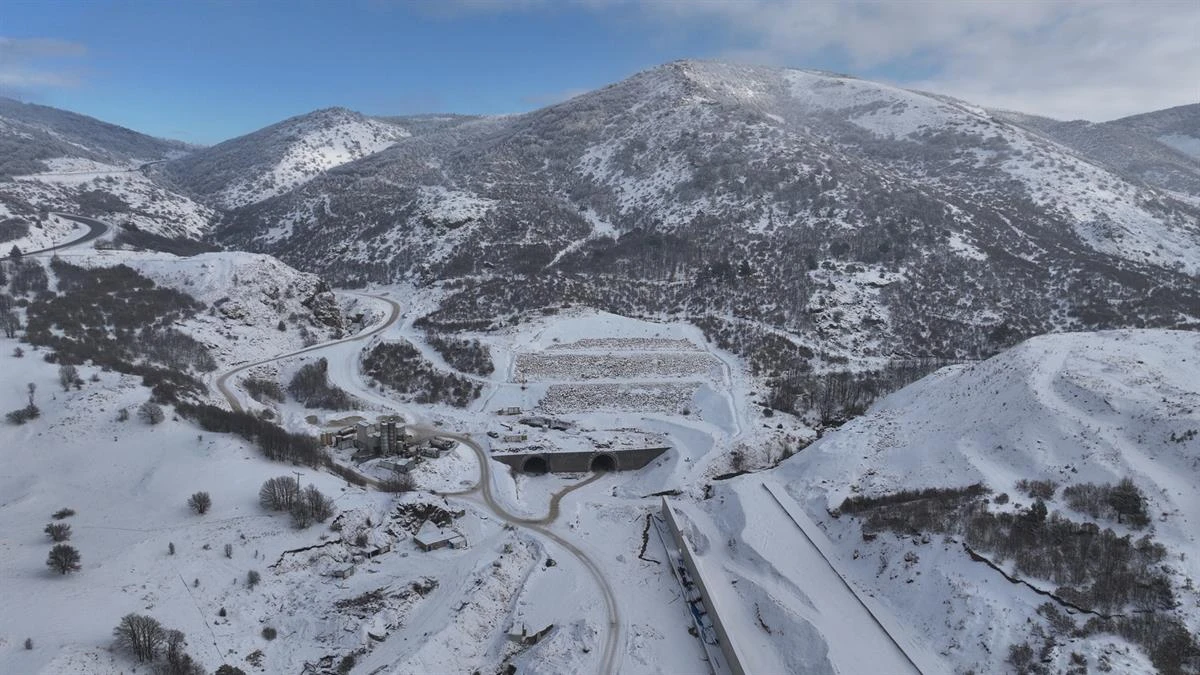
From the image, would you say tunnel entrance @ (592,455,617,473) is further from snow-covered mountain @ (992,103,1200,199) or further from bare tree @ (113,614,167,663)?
snow-covered mountain @ (992,103,1200,199)

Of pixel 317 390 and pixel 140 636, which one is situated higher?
pixel 317 390

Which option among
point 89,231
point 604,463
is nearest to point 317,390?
point 604,463

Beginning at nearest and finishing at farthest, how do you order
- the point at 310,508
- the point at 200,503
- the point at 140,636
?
the point at 140,636 → the point at 200,503 → the point at 310,508

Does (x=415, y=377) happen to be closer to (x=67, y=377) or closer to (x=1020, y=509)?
(x=67, y=377)

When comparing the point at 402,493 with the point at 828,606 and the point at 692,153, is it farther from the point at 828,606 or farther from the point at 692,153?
the point at 692,153

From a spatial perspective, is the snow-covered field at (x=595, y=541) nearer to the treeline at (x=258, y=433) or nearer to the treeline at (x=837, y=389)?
the treeline at (x=258, y=433)

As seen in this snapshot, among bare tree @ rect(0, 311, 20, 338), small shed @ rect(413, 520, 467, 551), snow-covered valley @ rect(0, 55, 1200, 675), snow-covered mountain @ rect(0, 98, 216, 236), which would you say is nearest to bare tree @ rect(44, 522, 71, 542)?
snow-covered valley @ rect(0, 55, 1200, 675)
